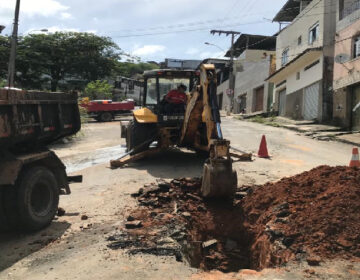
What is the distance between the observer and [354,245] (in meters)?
4.33

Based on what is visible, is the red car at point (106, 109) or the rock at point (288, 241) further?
the red car at point (106, 109)

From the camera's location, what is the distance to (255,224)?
19.9ft

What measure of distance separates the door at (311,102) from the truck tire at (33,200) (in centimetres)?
2031

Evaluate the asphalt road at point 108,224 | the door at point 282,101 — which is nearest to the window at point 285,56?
the door at point 282,101

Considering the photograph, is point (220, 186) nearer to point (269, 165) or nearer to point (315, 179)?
point (315, 179)

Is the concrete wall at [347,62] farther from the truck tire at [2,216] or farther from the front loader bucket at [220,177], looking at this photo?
the truck tire at [2,216]

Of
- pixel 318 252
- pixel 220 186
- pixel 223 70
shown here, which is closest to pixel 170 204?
pixel 220 186

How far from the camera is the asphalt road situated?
4141 millimetres

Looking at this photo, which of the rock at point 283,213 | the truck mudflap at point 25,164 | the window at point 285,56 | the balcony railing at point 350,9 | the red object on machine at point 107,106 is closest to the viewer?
the truck mudflap at point 25,164

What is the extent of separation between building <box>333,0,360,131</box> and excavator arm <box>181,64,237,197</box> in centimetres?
1237

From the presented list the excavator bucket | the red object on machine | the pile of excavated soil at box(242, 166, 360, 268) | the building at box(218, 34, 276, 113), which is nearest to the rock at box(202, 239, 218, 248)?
the pile of excavated soil at box(242, 166, 360, 268)

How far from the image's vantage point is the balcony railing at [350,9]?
63.1ft

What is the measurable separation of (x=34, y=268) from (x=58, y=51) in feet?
126

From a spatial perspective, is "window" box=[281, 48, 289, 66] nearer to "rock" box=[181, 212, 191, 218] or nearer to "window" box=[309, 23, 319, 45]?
"window" box=[309, 23, 319, 45]
